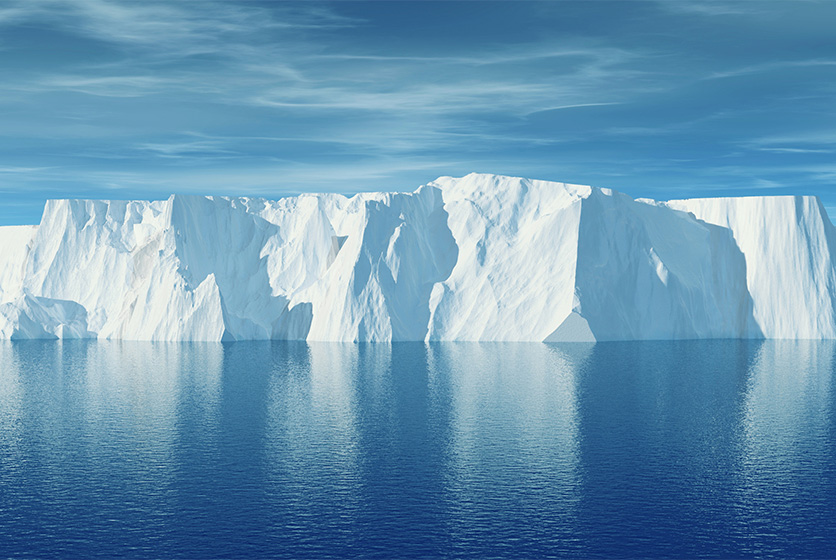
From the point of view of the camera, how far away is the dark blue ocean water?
32.5m

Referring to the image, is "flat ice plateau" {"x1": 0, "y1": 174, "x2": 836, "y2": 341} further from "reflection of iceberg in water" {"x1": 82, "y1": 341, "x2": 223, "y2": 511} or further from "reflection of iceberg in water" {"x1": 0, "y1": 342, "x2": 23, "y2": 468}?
"reflection of iceberg in water" {"x1": 0, "y1": 342, "x2": 23, "y2": 468}

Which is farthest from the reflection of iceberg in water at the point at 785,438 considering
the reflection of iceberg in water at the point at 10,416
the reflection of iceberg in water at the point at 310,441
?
the reflection of iceberg in water at the point at 10,416

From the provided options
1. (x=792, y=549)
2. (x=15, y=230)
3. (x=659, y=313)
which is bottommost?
(x=792, y=549)

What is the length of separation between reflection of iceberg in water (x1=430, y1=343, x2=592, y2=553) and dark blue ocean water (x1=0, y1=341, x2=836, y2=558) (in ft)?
0.52

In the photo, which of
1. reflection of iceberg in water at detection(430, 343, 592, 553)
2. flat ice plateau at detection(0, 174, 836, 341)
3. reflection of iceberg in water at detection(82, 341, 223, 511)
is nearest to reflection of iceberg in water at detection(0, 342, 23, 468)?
reflection of iceberg in water at detection(82, 341, 223, 511)

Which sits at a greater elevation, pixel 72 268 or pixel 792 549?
pixel 72 268

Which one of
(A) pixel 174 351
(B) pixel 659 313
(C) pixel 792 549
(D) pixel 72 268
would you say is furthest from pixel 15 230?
(C) pixel 792 549

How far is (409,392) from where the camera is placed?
64.2m

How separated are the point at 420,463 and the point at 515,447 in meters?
5.94

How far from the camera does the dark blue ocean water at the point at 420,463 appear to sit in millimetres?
32500

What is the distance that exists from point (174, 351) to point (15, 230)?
257ft

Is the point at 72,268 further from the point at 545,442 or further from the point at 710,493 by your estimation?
the point at 710,493

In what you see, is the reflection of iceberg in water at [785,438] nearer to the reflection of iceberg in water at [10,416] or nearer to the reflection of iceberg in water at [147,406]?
the reflection of iceberg in water at [147,406]

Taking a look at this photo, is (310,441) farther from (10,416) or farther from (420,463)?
(10,416)
